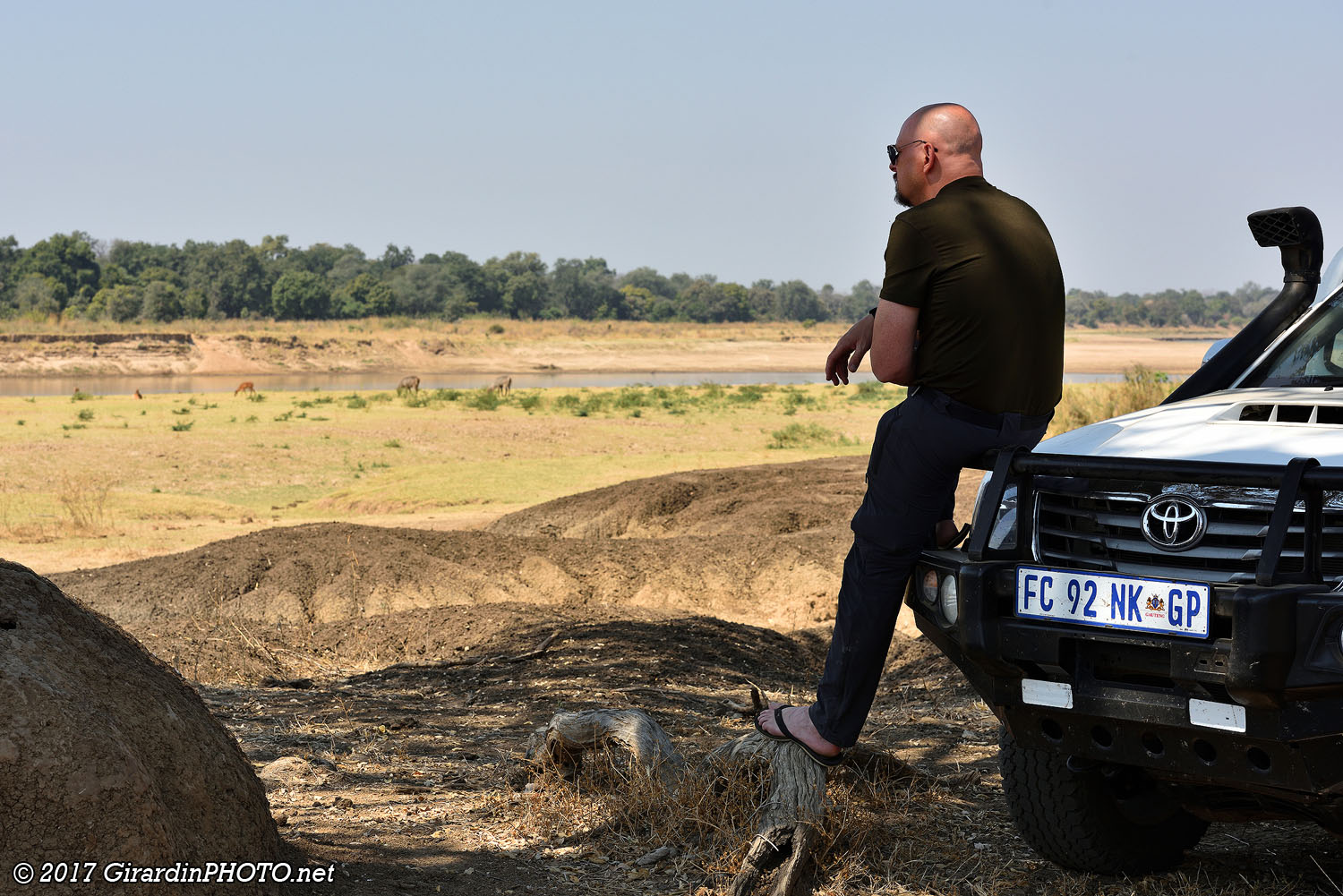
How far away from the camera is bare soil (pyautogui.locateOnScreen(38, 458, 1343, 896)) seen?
3998 mm

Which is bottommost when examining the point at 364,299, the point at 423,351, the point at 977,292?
the point at 423,351

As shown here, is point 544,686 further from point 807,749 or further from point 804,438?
point 804,438

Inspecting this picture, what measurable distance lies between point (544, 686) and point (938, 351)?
365cm

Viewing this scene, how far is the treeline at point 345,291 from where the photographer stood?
286 ft

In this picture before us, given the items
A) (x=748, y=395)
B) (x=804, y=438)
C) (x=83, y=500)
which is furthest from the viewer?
(x=748, y=395)

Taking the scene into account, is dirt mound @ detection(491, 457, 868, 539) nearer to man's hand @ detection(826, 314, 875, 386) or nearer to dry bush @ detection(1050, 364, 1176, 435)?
dry bush @ detection(1050, 364, 1176, 435)

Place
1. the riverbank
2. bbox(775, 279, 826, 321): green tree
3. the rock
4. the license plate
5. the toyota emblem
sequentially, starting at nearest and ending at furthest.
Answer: the license plate, the toyota emblem, the rock, the riverbank, bbox(775, 279, 826, 321): green tree

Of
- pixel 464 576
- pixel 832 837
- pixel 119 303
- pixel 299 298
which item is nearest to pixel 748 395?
pixel 464 576

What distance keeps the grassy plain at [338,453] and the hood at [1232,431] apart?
38.5 ft

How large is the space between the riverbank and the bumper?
5027cm

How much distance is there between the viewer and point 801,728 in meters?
3.88

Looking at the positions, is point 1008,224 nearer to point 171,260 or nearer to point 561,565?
point 561,565

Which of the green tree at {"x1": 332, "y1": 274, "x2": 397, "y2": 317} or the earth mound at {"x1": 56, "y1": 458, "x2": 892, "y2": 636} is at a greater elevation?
the green tree at {"x1": 332, "y1": 274, "x2": 397, "y2": 317}
